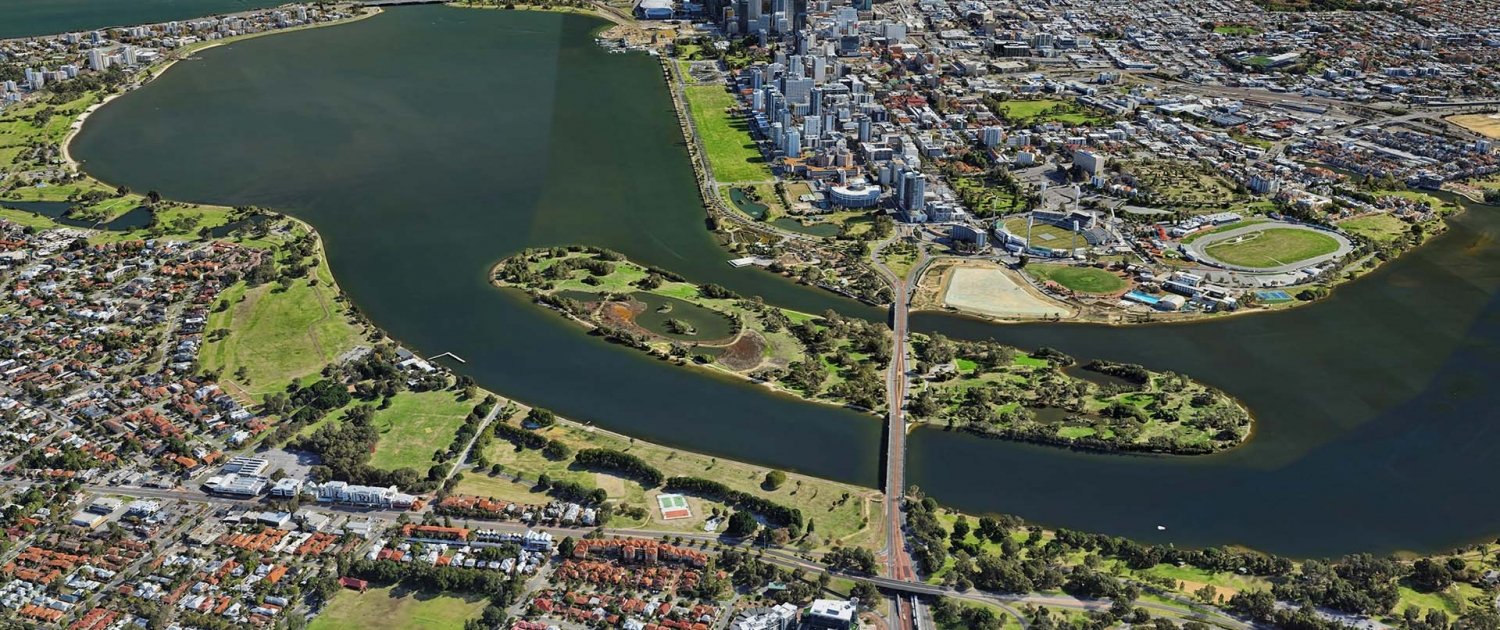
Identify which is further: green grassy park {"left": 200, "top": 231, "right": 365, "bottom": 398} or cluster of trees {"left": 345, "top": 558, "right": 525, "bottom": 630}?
green grassy park {"left": 200, "top": 231, "right": 365, "bottom": 398}

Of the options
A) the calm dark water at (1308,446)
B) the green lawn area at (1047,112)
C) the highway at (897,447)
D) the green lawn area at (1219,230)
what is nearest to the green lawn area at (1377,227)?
the green lawn area at (1219,230)

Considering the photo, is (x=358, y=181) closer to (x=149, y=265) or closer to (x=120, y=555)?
(x=149, y=265)

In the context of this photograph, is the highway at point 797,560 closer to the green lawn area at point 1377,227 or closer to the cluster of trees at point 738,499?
the cluster of trees at point 738,499

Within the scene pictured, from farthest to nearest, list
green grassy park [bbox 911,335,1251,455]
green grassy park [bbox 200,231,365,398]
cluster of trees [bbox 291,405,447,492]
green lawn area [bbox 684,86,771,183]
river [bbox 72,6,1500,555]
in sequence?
1. green lawn area [bbox 684,86,771,183]
2. green grassy park [bbox 200,231,365,398]
3. green grassy park [bbox 911,335,1251,455]
4. river [bbox 72,6,1500,555]
5. cluster of trees [bbox 291,405,447,492]

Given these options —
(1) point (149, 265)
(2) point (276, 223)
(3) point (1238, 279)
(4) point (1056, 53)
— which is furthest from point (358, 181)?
(4) point (1056, 53)

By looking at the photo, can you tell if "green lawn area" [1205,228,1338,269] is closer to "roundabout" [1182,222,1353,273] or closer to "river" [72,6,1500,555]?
"roundabout" [1182,222,1353,273]

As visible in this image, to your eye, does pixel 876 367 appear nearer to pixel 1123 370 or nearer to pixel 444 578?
pixel 1123 370

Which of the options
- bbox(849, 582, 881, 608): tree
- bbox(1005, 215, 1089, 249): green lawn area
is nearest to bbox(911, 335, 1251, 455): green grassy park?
bbox(849, 582, 881, 608): tree
